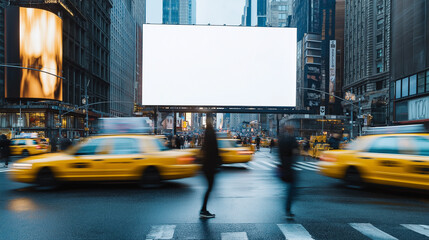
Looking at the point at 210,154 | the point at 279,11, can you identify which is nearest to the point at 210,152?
the point at 210,154

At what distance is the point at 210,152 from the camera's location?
6.64 m

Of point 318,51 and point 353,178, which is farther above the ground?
point 318,51

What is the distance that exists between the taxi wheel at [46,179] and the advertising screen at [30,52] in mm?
46661

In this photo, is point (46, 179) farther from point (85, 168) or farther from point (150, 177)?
point (150, 177)

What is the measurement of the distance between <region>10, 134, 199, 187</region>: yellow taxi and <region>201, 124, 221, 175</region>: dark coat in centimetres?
355

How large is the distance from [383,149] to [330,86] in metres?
86.1

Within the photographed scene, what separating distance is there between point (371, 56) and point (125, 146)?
63.2m

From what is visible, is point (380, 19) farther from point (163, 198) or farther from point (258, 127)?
point (258, 127)

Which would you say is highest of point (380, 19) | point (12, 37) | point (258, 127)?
point (380, 19)

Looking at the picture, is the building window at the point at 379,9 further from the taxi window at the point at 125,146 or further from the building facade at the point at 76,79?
the taxi window at the point at 125,146

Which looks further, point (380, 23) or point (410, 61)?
point (380, 23)

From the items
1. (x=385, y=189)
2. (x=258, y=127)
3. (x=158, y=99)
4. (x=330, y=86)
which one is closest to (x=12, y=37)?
(x=158, y=99)

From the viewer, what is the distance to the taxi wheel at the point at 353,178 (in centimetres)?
988

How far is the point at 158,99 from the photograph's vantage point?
37.1 m
